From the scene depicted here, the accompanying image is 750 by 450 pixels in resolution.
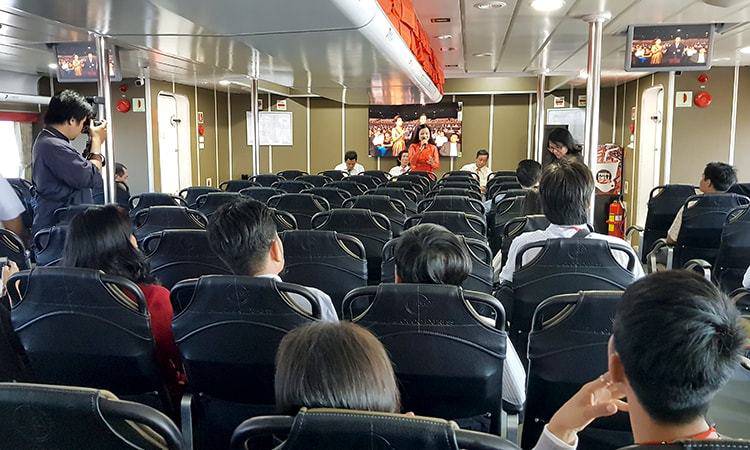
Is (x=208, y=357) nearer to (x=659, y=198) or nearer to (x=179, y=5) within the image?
(x=179, y=5)

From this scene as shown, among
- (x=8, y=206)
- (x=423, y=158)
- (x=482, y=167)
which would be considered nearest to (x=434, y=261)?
(x=8, y=206)

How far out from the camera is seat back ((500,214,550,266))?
3.80 meters

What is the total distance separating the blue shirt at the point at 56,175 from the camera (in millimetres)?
4496

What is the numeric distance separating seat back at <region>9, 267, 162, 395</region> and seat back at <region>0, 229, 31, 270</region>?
5.40ft

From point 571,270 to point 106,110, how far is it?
466cm

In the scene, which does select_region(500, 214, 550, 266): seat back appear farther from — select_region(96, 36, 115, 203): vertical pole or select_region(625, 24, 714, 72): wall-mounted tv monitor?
select_region(96, 36, 115, 203): vertical pole

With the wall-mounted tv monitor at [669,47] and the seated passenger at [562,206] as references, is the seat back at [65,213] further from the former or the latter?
the wall-mounted tv monitor at [669,47]

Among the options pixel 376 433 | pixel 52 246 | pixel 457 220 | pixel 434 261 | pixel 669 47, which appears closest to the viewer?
pixel 376 433

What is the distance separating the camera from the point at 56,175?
4578mm

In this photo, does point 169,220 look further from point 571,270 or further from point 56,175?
point 571,270

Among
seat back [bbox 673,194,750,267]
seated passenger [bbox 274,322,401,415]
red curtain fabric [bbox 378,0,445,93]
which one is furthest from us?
seat back [bbox 673,194,750,267]

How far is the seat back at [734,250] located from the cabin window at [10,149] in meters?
12.2

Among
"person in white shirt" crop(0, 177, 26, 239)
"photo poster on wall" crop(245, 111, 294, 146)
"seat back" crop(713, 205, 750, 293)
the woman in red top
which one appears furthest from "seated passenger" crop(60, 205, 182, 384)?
"photo poster on wall" crop(245, 111, 294, 146)

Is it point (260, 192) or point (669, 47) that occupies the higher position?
point (669, 47)
